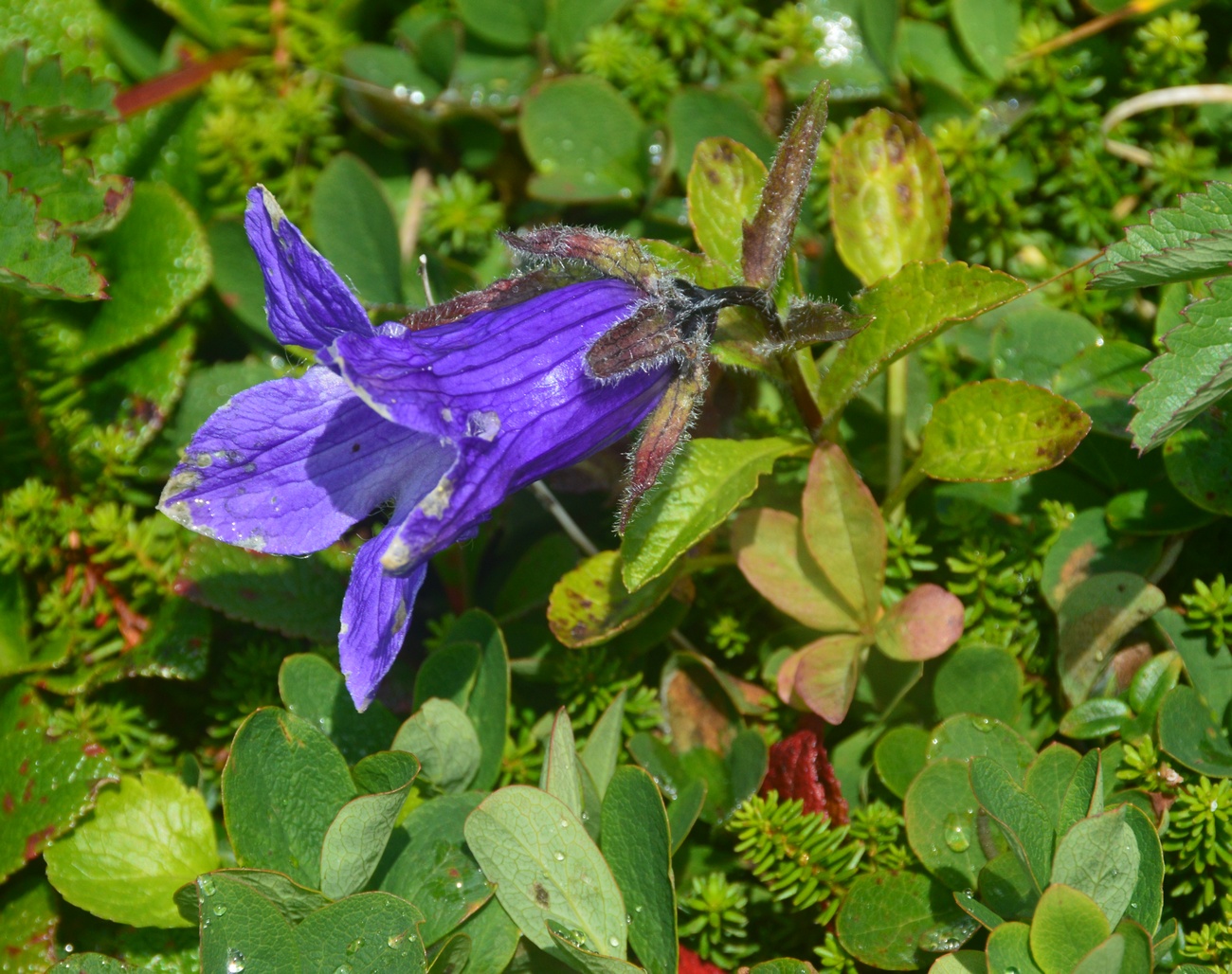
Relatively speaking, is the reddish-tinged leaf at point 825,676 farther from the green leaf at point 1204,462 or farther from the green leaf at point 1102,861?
the green leaf at point 1204,462

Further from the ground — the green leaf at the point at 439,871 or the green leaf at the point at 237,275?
the green leaf at the point at 237,275

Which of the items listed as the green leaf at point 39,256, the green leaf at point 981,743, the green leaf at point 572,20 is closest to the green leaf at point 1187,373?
the green leaf at point 981,743

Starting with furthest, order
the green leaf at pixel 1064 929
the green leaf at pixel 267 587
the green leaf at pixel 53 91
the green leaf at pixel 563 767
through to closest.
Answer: the green leaf at pixel 53 91 → the green leaf at pixel 267 587 → the green leaf at pixel 563 767 → the green leaf at pixel 1064 929

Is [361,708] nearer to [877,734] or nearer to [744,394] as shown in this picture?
[877,734]

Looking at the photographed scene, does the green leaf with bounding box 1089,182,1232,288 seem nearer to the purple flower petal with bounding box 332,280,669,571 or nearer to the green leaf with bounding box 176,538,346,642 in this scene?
the purple flower petal with bounding box 332,280,669,571

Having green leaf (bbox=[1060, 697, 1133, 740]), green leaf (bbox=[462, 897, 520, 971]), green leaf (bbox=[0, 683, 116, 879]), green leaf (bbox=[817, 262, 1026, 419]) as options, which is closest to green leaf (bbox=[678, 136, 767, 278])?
A: green leaf (bbox=[817, 262, 1026, 419])

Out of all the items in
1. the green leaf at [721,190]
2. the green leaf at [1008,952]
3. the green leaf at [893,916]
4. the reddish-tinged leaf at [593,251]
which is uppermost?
the reddish-tinged leaf at [593,251]

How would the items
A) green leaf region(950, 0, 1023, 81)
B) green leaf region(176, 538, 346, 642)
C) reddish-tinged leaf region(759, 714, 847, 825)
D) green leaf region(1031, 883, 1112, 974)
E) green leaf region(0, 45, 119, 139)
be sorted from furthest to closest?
1. green leaf region(950, 0, 1023, 81)
2. green leaf region(0, 45, 119, 139)
3. green leaf region(176, 538, 346, 642)
4. reddish-tinged leaf region(759, 714, 847, 825)
5. green leaf region(1031, 883, 1112, 974)
